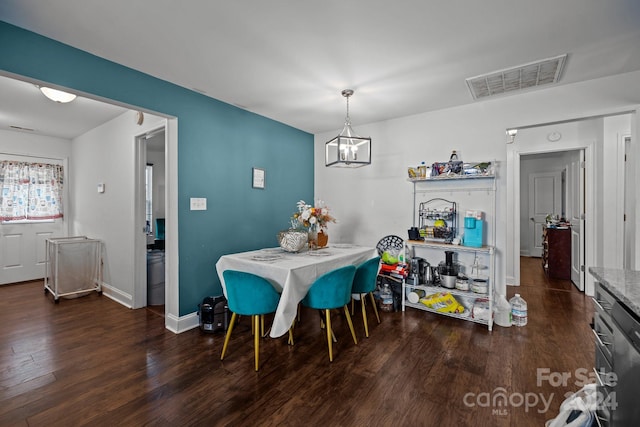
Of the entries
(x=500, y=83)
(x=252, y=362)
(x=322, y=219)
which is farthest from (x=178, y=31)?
(x=500, y=83)

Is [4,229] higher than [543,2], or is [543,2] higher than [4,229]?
[543,2]

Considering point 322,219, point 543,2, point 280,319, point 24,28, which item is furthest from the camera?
point 322,219

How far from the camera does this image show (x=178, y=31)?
1.97 meters

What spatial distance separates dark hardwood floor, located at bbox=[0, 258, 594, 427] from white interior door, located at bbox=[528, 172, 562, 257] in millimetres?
4475

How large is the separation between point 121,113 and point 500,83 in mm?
4518

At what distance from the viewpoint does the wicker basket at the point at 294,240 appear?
9.30 ft

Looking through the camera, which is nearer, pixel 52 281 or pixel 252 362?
pixel 252 362

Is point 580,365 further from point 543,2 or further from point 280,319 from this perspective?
point 543,2

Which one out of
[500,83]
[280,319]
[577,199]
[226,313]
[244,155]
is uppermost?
[500,83]

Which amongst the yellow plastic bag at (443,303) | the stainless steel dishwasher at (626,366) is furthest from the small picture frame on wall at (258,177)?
the stainless steel dishwasher at (626,366)

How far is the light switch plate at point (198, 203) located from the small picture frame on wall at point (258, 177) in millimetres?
748

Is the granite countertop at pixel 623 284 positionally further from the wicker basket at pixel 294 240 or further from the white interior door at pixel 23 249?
the white interior door at pixel 23 249

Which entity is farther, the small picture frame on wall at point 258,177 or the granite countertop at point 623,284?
the small picture frame on wall at point 258,177

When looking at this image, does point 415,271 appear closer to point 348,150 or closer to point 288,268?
point 348,150
